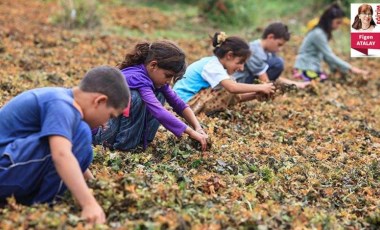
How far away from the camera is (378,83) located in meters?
10.3

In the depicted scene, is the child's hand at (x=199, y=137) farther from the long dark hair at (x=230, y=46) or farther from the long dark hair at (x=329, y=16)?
the long dark hair at (x=329, y=16)

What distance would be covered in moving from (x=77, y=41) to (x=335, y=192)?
22.1 ft

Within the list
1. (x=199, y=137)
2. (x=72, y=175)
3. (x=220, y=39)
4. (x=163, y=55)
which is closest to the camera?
(x=72, y=175)

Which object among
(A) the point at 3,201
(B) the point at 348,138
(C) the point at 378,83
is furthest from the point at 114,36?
(A) the point at 3,201

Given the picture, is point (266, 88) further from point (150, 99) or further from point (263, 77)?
point (150, 99)

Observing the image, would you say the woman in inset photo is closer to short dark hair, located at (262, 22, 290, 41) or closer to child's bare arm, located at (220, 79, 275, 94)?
child's bare arm, located at (220, 79, 275, 94)

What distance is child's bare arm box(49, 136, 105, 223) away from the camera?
10.2ft

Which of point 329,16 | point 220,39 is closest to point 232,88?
point 220,39

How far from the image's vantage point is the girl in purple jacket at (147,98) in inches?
188

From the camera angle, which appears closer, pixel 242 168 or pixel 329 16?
pixel 242 168

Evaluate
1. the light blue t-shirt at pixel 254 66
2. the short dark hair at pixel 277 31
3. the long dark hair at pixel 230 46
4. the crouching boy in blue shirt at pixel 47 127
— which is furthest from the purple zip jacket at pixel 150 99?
the short dark hair at pixel 277 31

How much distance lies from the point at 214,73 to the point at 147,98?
1.62 metres

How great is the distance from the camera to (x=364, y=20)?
6047 mm

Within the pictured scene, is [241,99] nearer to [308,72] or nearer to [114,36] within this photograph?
[308,72]
